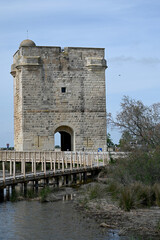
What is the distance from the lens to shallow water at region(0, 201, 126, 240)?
12.8 meters

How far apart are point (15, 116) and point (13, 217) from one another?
22.6m

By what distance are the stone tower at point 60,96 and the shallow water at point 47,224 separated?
55.6 feet

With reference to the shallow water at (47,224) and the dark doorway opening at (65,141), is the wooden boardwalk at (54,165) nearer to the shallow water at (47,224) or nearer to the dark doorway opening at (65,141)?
the shallow water at (47,224)

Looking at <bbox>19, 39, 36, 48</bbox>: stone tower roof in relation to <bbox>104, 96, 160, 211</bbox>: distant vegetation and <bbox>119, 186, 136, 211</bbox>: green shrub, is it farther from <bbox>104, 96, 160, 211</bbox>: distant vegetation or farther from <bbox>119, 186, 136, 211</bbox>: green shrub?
<bbox>119, 186, 136, 211</bbox>: green shrub

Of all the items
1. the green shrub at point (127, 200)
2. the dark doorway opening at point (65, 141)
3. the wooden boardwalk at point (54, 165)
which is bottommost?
the green shrub at point (127, 200)

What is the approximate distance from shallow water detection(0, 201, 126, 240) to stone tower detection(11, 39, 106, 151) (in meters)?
16.9

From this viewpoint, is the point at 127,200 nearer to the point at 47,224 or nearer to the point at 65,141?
the point at 47,224

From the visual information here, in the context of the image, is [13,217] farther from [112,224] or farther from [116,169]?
[116,169]

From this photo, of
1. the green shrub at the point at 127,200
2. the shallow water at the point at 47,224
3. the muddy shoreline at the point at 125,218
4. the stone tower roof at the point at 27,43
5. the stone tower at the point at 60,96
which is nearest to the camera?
the muddy shoreline at the point at 125,218

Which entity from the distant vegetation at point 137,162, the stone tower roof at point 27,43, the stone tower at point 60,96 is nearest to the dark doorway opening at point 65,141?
the stone tower at point 60,96

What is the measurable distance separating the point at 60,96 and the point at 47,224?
21.6 m

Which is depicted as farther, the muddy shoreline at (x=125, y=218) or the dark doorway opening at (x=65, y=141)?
the dark doorway opening at (x=65, y=141)

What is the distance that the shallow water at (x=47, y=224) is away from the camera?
12.8 m

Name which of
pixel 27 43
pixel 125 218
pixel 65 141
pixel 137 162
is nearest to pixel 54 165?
pixel 137 162
